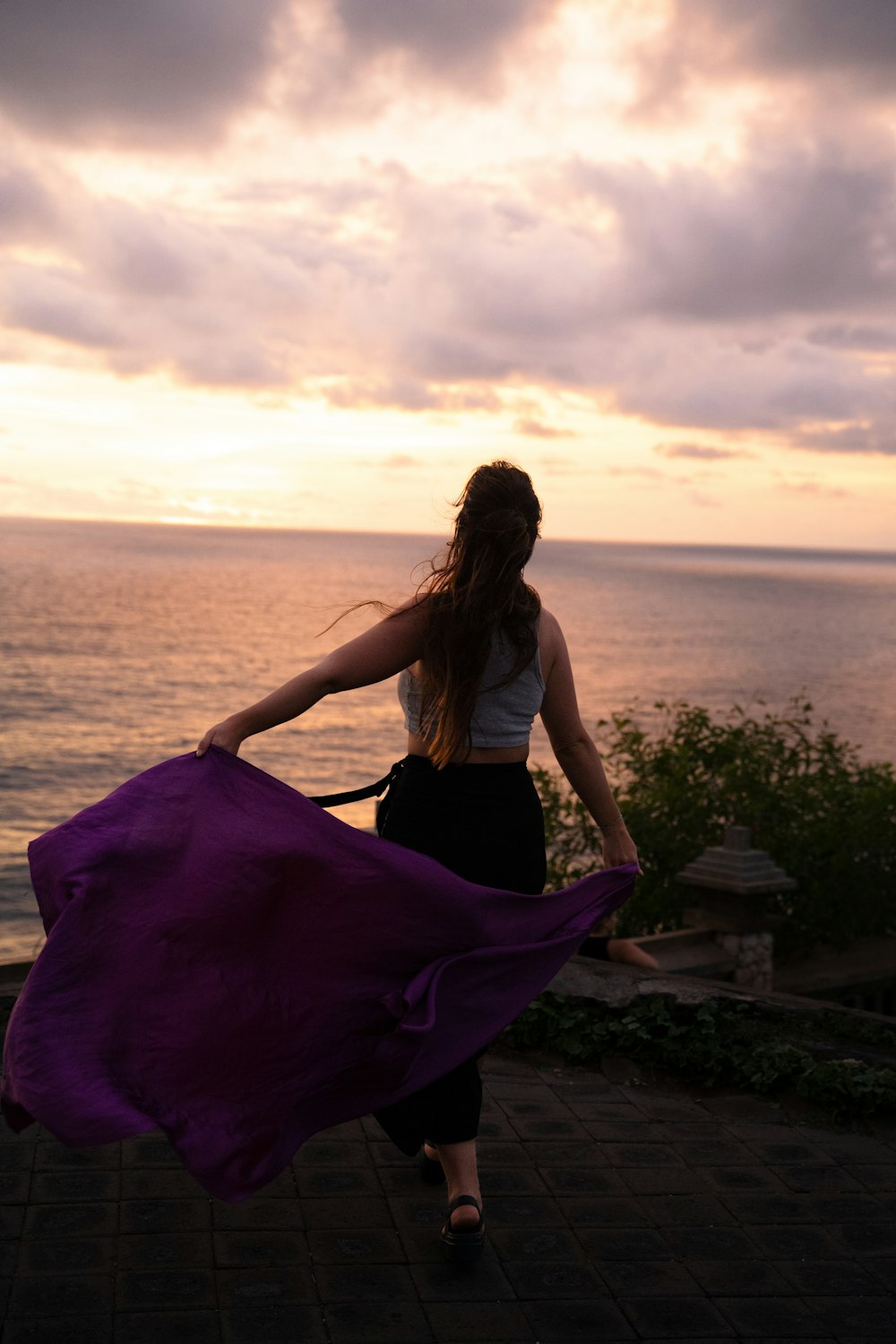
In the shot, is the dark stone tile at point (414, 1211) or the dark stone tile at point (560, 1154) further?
the dark stone tile at point (560, 1154)

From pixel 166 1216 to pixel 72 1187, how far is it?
1.22 feet

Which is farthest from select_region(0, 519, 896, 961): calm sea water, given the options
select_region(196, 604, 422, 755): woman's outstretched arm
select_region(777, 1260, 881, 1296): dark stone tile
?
select_region(777, 1260, 881, 1296): dark stone tile

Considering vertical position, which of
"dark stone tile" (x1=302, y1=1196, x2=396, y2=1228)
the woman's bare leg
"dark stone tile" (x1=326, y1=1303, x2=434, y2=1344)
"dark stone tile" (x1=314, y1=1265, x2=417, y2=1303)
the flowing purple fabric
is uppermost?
the flowing purple fabric

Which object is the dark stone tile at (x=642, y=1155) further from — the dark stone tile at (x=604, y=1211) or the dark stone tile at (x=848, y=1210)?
the dark stone tile at (x=848, y=1210)

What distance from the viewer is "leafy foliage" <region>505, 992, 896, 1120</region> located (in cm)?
527

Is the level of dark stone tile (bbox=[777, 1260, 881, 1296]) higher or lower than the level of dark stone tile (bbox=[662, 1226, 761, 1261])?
higher

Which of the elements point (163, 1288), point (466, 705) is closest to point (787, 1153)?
point (466, 705)

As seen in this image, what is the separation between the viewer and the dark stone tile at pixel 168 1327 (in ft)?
11.0

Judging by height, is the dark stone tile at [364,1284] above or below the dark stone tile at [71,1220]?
above

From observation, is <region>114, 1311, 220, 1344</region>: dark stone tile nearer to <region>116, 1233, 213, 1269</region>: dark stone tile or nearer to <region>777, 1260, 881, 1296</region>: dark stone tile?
<region>116, 1233, 213, 1269</region>: dark stone tile

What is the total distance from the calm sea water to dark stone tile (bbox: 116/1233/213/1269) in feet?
6.49

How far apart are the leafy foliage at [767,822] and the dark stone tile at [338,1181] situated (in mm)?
4945

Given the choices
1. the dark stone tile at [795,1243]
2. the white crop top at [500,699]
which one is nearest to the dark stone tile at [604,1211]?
the dark stone tile at [795,1243]

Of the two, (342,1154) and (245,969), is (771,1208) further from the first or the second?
(245,969)
